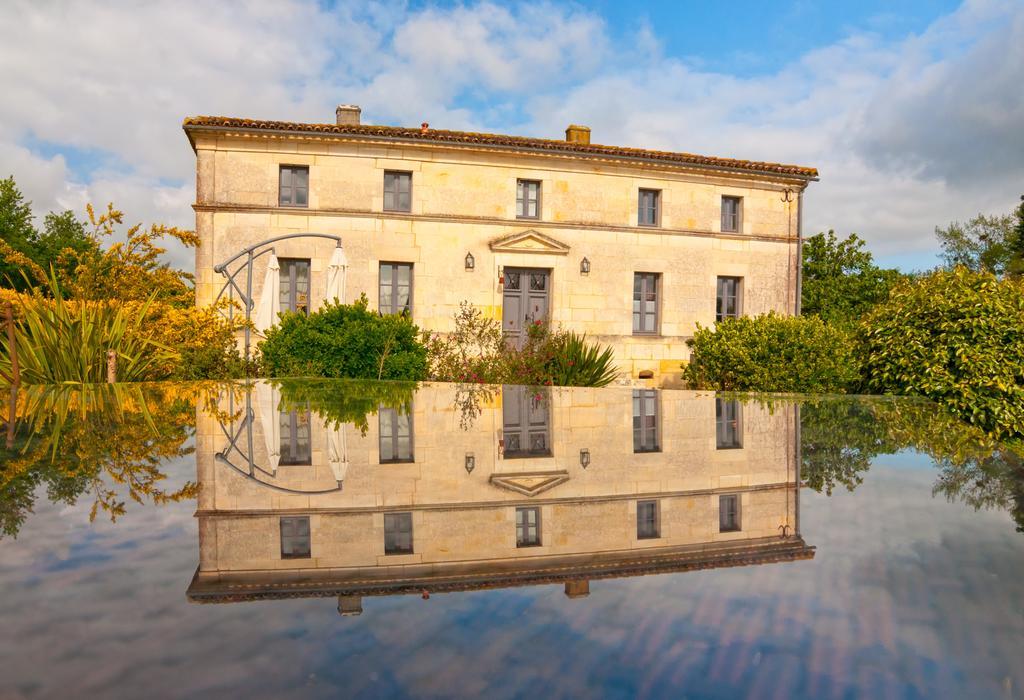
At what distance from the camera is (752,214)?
2053 cm

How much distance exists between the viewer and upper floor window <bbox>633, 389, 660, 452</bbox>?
10.9 feet

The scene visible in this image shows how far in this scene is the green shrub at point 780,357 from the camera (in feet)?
39.9

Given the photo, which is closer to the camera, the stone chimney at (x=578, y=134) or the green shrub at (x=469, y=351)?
the green shrub at (x=469, y=351)

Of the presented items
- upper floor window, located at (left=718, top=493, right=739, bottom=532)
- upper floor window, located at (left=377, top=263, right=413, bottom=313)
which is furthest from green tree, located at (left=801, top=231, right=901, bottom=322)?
upper floor window, located at (left=718, top=493, right=739, bottom=532)

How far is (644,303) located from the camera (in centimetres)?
1973

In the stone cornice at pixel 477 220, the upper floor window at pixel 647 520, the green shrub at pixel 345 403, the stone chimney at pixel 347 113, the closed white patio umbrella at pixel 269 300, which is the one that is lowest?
the upper floor window at pixel 647 520

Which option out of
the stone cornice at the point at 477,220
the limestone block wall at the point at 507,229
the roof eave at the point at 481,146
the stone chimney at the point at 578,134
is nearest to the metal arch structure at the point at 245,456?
the limestone block wall at the point at 507,229

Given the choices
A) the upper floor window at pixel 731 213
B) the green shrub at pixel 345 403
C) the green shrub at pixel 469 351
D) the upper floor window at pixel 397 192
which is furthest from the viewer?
the upper floor window at pixel 731 213

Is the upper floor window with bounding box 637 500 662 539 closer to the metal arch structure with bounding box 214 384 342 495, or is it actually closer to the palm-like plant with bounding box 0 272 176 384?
the metal arch structure with bounding box 214 384 342 495

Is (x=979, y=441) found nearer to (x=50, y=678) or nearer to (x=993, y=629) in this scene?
(x=993, y=629)

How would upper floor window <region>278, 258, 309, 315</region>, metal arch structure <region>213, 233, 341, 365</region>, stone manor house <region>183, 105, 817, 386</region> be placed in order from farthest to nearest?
upper floor window <region>278, 258, 309, 315</region> < stone manor house <region>183, 105, 817, 386</region> < metal arch structure <region>213, 233, 341, 365</region>

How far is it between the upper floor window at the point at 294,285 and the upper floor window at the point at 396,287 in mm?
2009

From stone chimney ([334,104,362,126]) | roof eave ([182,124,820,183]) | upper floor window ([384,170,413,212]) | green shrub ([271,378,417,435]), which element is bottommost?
green shrub ([271,378,417,435])

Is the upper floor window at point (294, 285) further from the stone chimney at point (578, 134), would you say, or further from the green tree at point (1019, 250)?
the green tree at point (1019, 250)
